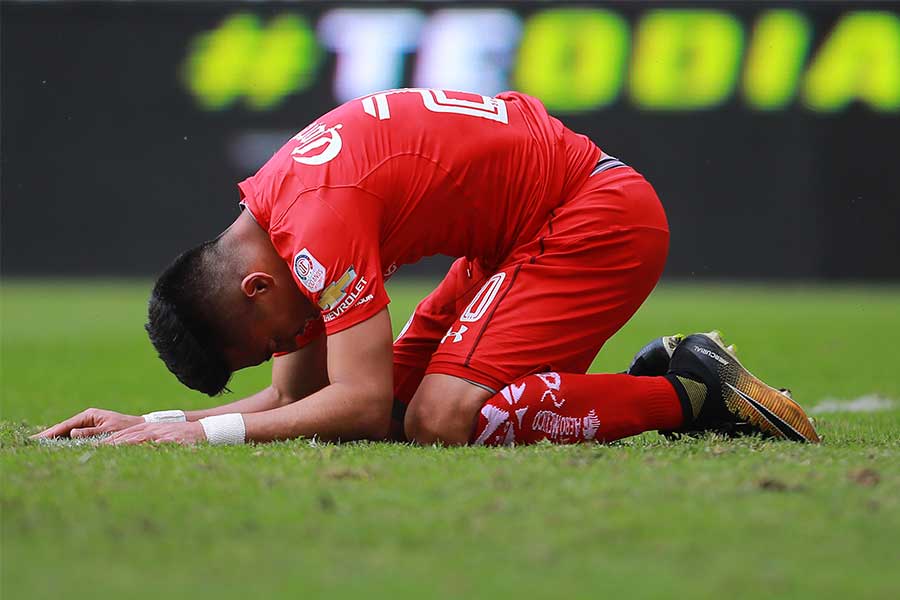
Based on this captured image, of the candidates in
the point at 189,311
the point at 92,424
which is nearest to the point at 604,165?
the point at 189,311

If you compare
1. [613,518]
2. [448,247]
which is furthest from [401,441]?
[613,518]

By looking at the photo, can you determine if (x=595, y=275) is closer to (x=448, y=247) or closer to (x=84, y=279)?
(x=448, y=247)

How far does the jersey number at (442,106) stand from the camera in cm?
388

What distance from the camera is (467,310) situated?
4.00 metres

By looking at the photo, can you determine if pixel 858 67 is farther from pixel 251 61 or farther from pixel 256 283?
pixel 256 283

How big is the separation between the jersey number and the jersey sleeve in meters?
0.44

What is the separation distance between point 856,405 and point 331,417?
3.06 meters

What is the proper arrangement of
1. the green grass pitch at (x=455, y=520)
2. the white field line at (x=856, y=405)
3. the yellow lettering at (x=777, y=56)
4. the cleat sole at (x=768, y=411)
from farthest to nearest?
the yellow lettering at (x=777, y=56) → the white field line at (x=856, y=405) → the cleat sole at (x=768, y=411) → the green grass pitch at (x=455, y=520)

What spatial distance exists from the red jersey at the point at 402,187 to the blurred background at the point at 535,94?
10.2m

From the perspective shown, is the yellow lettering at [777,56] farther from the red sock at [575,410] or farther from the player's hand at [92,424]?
the player's hand at [92,424]

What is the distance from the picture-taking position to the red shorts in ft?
12.6

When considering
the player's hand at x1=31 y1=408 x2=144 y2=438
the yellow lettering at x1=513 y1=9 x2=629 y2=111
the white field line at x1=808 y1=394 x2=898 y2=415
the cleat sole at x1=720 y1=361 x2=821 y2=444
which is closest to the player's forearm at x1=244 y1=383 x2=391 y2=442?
the player's hand at x1=31 y1=408 x2=144 y2=438

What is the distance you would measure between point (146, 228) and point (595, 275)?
11487 millimetres

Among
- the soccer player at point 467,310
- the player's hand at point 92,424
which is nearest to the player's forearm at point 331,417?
the soccer player at point 467,310
